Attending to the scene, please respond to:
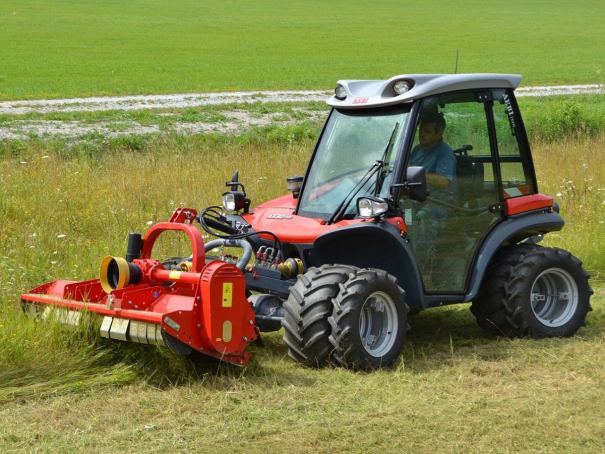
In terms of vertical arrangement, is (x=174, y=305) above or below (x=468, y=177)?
below

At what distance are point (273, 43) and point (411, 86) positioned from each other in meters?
49.5

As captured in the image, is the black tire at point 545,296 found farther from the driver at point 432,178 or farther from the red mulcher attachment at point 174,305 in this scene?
the red mulcher attachment at point 174,305

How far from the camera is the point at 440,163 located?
6.37 meters

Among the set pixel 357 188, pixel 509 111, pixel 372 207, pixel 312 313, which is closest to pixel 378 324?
pixel 312 313

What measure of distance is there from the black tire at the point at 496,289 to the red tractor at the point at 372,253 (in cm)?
1

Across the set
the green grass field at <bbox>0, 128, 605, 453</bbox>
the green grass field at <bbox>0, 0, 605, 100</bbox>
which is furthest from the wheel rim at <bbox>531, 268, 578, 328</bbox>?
the green grass field at <bbox>0, 0, 605, 100</bbox>

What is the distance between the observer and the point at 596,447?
4539mm

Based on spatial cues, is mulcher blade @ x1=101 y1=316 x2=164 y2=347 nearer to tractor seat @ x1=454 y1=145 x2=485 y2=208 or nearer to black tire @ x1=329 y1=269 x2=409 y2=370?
black tire @ x1=329 y1=269 x2=409 y2=370

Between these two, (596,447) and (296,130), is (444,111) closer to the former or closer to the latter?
(596,447)

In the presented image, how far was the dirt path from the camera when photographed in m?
17.0

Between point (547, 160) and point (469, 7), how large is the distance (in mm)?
74262

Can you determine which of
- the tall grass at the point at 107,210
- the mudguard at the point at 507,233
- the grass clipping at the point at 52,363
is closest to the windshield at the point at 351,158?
the mudguard at the point at 507,233

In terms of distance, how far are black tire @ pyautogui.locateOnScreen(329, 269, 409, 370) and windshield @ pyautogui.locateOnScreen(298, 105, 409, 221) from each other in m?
0.67

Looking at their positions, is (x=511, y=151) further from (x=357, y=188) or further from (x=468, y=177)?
(x=357, y=188)
